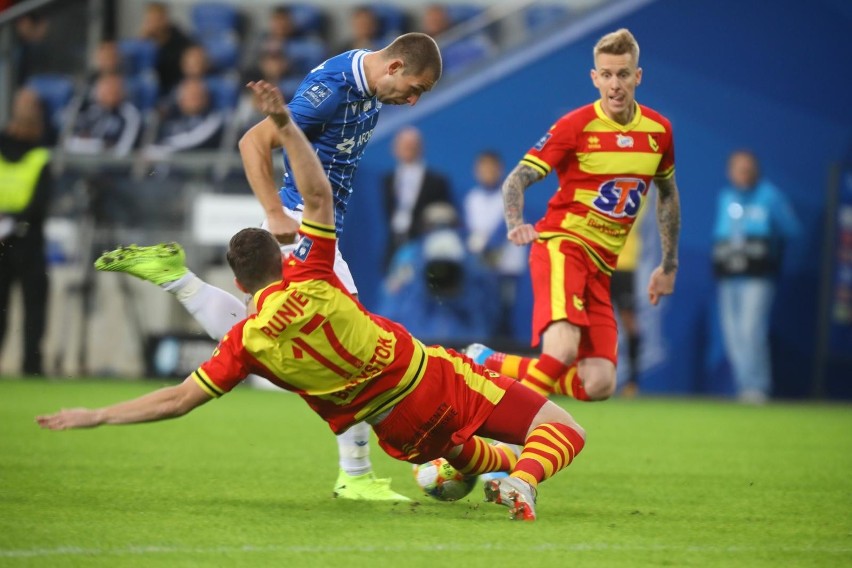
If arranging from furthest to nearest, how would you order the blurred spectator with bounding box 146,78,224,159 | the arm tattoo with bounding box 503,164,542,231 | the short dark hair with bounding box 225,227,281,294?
the blurred spectator with bounding box 146,78,224,159 < the arm tattoo with bounding box 503,164,542,231 < the short dark hair with bounding box 225,227,281,294

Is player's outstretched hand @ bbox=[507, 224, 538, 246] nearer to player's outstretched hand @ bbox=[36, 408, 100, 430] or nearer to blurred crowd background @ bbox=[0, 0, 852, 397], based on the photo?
player's outstretched hand @ bbox=[36, 408, 100, 430]

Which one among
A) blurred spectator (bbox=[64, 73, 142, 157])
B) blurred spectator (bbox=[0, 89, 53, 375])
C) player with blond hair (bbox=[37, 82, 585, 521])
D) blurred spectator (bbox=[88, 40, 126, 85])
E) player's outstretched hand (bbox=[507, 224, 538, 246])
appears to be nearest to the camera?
player with blond hair (bbox=[37, 82, 585, 521])

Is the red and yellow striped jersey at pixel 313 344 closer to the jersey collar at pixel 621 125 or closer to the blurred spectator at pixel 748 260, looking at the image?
the jersey collar at pixel 621 125

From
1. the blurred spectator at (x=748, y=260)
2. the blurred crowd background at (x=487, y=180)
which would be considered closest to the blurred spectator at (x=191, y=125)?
the blurred crowd background at (x=487, y=180)

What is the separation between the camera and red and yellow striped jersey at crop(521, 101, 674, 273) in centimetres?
765

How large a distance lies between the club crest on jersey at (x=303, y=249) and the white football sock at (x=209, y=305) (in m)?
1.21

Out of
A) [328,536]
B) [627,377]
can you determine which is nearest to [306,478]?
[328,536]

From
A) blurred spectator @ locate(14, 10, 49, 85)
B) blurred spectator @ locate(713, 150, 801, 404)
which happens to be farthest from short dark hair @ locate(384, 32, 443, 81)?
blurred spectator @ locate(14, 10, 49, 85)

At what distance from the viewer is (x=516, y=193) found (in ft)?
24.0

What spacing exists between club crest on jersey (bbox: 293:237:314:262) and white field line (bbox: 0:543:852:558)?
121 centimetres

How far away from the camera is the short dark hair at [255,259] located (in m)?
5.67

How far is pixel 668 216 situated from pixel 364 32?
9147mm

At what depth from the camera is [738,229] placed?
1464 cm

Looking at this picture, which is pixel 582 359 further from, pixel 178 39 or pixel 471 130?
pixel 178 39
